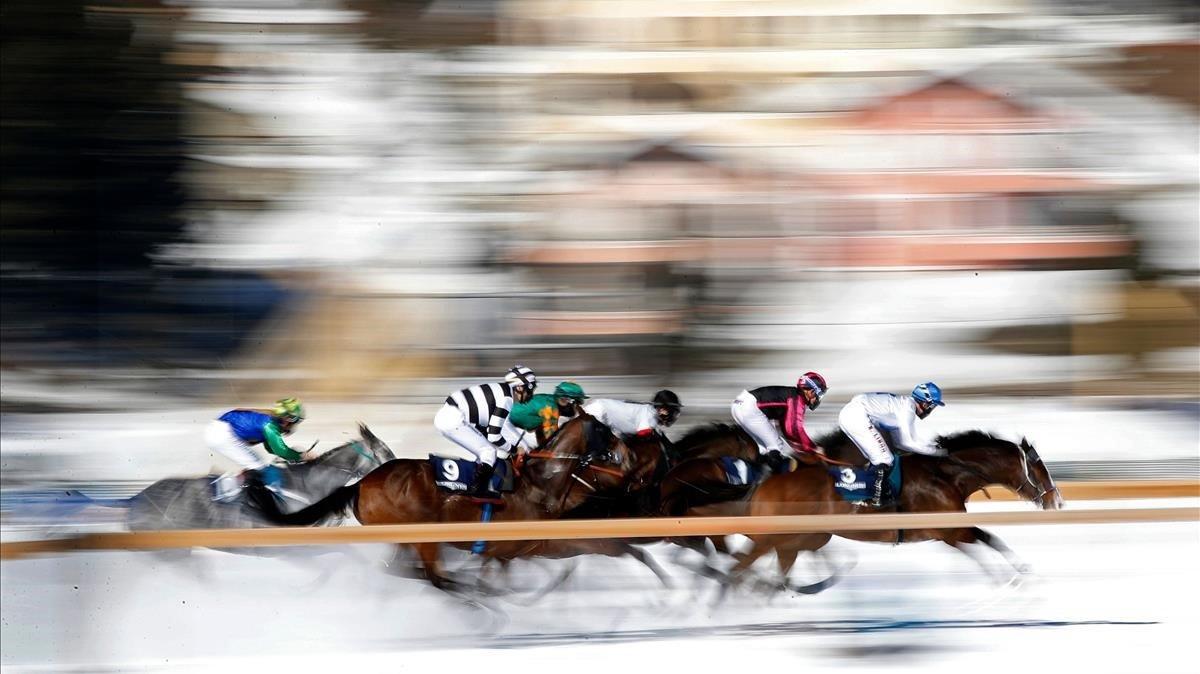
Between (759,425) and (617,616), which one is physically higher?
(759,425)

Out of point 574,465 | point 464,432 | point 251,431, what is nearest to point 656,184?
point 464,432

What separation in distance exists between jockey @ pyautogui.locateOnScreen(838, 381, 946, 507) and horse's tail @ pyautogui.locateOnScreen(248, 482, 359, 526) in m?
2.14

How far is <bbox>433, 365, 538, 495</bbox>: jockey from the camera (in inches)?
229

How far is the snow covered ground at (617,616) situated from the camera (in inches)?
195

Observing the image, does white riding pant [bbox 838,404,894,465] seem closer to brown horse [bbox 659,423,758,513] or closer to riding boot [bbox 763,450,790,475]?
riding boot [bbox 763,450,790,475]

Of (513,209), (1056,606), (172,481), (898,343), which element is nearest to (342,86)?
(513,209)

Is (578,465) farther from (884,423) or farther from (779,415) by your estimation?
(884,423)

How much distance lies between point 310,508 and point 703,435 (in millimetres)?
1804

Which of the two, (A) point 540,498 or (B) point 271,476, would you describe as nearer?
(A) point 540,498

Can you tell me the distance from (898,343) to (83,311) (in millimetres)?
4940

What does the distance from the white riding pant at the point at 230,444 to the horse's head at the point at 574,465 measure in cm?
135

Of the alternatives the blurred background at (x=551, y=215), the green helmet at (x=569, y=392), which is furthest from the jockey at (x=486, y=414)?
the blurred background at (x=551, y=215)

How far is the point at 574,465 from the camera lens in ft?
18.5

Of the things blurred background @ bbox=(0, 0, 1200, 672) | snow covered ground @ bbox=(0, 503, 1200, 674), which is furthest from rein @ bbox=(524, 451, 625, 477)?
blurred background @ bbox=(0, 0, 1200, 672)
